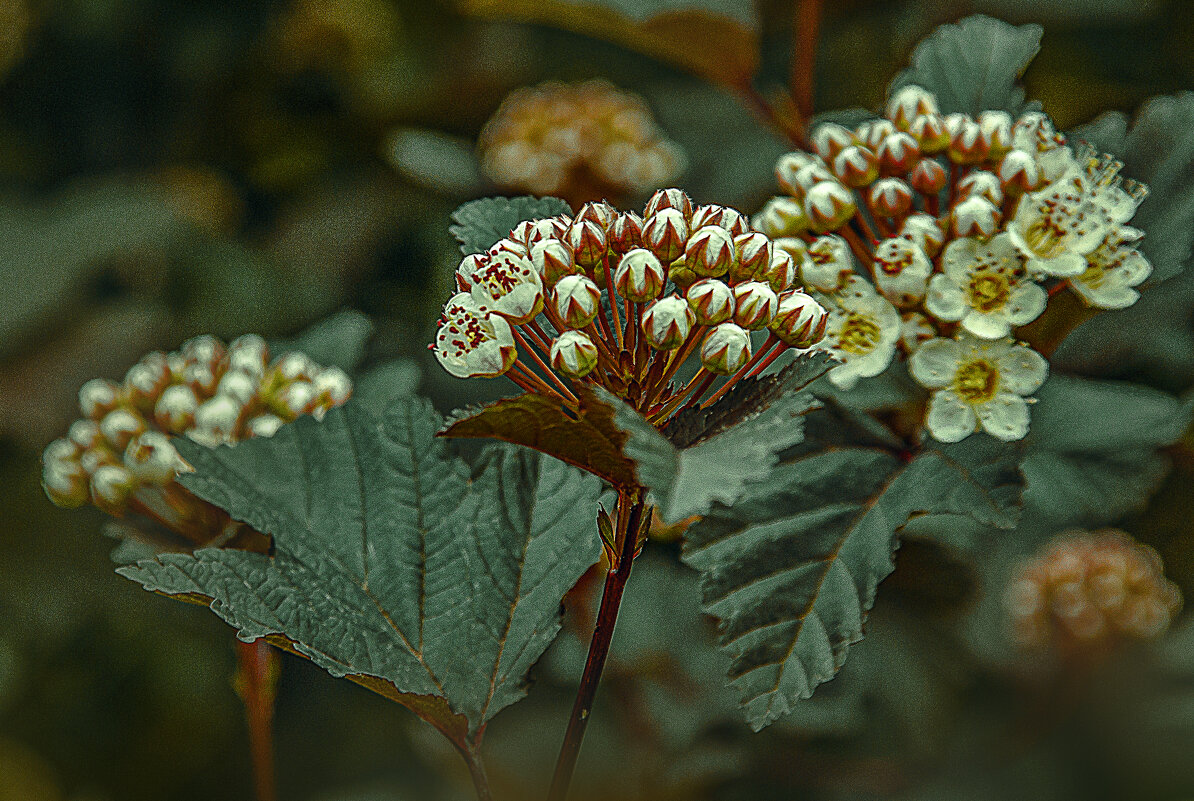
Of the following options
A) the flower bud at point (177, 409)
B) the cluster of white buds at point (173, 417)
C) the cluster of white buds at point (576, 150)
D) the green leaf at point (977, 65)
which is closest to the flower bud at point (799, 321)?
the green leaf at point (977, 65)

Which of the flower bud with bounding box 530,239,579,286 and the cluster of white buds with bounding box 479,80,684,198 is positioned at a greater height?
the flower bud with bounding box 530,239,579,286

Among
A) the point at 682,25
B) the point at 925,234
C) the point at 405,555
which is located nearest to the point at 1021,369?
the point at 925,234

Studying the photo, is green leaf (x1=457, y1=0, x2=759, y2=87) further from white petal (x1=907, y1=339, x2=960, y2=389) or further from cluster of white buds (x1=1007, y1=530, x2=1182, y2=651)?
cluster of white buds (x1=1007, y1=530, x2=1182, y2=651)

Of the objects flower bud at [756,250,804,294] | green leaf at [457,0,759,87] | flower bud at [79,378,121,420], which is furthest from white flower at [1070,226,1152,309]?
flower bud at [79,378,121,420]

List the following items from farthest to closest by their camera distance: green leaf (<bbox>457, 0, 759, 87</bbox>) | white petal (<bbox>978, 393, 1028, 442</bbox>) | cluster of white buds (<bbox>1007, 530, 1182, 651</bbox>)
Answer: cluster of white buds (<bbox>1007, 530, 1182, 651</bbox>), green leaf (<bbox>457, 0, 759, 87</bbox>), white petal (<bbox>978, 393, 1028, 442</bbox>)

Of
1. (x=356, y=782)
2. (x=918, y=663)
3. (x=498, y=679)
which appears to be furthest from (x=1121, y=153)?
(x=356, y=782)

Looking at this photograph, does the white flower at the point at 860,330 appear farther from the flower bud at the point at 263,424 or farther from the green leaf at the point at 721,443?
the flower bud at the point at 263,424
